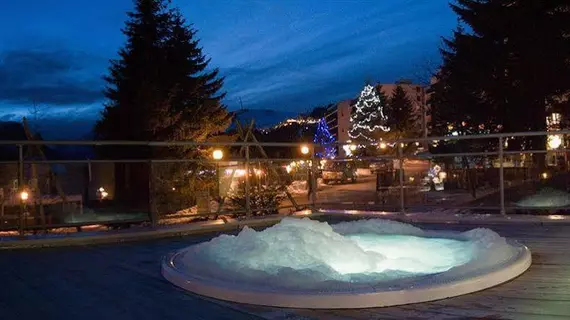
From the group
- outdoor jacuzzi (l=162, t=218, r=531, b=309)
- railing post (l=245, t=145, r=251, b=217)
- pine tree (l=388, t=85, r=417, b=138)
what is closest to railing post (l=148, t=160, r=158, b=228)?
railing post (l=245, t=145, r=251, b=217)

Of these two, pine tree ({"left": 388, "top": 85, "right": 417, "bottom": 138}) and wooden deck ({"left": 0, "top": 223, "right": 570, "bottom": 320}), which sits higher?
pine tree ({"left": 388, "top": 85, "right": 417, "bottom": 138})

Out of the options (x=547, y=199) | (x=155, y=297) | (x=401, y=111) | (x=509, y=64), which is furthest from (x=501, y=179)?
(x=401, y=111)

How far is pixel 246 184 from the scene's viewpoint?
8992 millimetres

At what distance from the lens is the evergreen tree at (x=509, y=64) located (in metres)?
16.6

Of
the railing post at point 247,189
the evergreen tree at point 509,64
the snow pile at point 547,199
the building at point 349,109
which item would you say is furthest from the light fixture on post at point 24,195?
the building at point 349,109

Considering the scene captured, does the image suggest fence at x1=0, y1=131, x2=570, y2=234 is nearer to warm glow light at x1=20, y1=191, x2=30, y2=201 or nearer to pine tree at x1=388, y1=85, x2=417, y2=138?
warm glow light at x1=20, y1=191, x2=30, y2=201

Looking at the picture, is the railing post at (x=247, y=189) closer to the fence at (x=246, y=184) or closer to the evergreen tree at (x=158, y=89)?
the fence at (x=246, y=184)

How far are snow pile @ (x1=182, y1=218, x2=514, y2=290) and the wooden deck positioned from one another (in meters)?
0.32

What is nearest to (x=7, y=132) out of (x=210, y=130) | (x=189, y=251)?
(x=210, y=130)

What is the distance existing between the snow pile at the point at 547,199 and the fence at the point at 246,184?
1cm

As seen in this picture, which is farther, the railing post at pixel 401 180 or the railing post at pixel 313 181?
the railing post at pixel 313 181

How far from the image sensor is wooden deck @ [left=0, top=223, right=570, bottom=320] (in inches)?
139

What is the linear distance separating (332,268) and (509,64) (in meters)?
15.3

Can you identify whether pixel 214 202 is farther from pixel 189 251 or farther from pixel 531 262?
pixel 531 262
